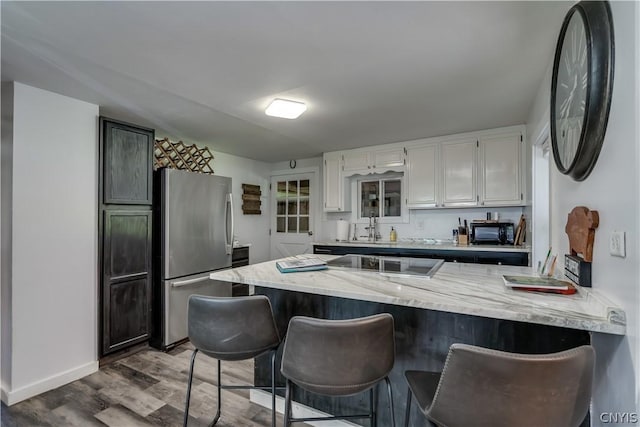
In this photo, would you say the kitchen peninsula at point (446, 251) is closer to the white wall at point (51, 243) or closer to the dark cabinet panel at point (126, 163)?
the dark cabinet panel at point (126, 163)

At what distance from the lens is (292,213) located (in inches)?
204

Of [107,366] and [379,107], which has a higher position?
[379,107]

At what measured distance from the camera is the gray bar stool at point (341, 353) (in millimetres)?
1175

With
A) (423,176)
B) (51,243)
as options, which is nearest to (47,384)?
(51,243)

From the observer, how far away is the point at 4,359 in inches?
84.0

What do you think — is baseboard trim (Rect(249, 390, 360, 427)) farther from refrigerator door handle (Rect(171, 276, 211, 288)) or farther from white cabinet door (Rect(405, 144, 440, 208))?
white cabinet door (Rect(405, 144, 440, 208))

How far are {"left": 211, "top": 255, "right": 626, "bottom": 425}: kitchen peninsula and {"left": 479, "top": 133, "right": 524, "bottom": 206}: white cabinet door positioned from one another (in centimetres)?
169

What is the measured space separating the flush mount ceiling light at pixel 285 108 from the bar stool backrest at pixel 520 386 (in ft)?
7.09

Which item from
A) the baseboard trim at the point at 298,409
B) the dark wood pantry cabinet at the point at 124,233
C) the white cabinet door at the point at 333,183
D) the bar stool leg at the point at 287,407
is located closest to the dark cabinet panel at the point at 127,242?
the dark wood pantry cabinet at the point at 124,233

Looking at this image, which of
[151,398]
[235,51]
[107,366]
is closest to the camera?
[235,51]

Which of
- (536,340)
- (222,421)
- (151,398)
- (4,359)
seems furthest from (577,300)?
(4,359)

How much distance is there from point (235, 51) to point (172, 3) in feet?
1.43

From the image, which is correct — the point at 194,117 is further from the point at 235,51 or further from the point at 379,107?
the point at 379,107

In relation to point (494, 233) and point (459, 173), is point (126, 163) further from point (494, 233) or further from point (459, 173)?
point (494, 233)
